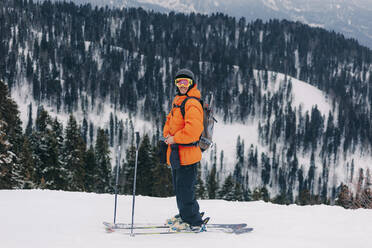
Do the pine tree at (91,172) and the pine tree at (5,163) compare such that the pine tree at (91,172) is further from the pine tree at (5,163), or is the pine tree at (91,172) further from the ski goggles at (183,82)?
the ski goggles at (183,82)

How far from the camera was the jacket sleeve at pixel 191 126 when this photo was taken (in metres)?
5.86

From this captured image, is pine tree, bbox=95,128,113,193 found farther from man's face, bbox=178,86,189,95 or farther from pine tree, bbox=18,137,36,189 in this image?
man's face, bbox=178,86,189,95

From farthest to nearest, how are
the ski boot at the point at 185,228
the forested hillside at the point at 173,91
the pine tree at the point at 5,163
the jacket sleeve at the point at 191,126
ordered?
the forested hillside at the point at 173,91 → the pine tree at the point at 5,163 → the ski boot at the point at 185,228 → the jacket sleeve at the point at 191,126

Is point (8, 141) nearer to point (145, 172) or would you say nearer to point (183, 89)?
point (145, 172)

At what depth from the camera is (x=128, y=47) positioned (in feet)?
624

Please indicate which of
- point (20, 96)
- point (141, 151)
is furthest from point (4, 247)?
point (20, 96)

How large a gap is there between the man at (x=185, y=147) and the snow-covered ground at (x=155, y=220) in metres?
0.40

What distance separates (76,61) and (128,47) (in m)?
36.9

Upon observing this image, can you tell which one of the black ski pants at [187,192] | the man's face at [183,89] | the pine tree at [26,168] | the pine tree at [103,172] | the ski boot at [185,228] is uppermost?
the man's face at [183,89]

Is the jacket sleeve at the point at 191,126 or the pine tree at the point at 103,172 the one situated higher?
the jacket sleeve at the point at 191,126

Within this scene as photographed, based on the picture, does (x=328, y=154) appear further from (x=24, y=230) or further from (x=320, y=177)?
(x=24, y=230)

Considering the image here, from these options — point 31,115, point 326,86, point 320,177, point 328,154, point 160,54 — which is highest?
point 160,54

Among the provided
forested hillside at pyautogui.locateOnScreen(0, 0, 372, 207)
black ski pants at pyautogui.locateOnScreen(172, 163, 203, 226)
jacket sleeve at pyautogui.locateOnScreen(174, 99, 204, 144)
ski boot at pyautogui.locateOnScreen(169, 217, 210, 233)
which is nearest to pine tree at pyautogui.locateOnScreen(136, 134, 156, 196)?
ski boot at pyautogui.locateOnScreen(169, 217, 210, 233)

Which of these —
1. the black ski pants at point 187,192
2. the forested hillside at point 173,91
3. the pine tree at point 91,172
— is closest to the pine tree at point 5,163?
the black ski pants at point 187,192
